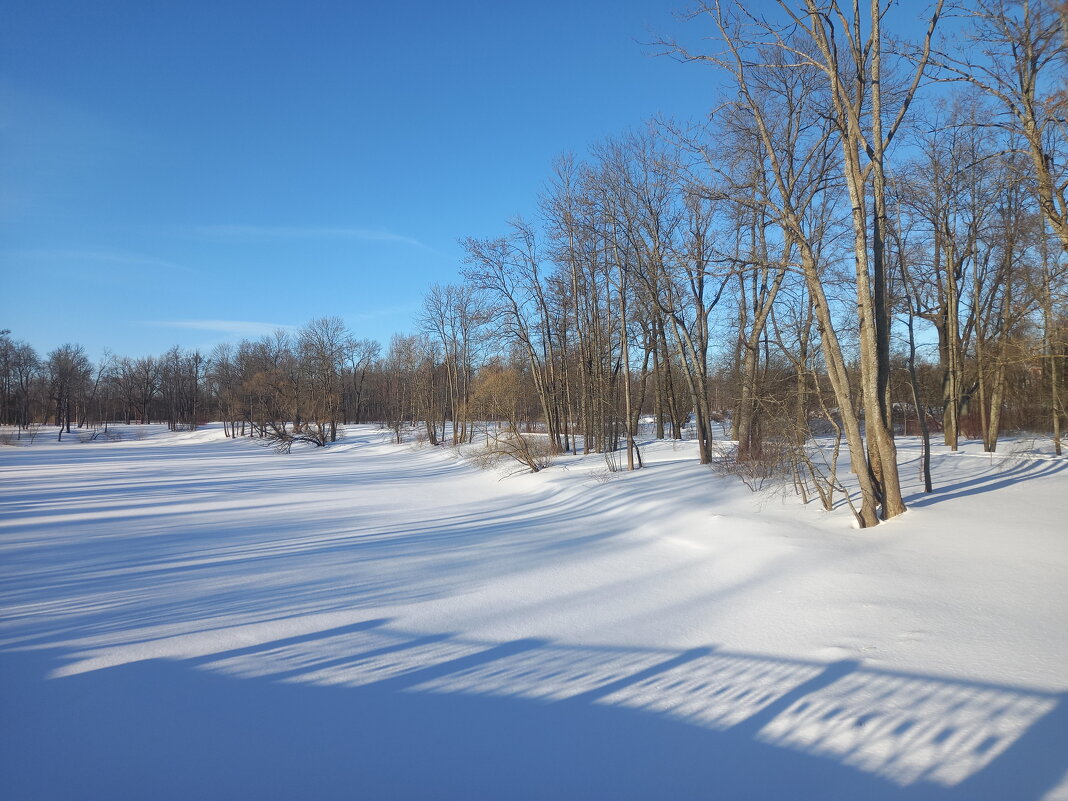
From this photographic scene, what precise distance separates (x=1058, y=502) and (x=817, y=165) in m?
9.24

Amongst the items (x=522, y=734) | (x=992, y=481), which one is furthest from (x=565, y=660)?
(x=992, y=481)

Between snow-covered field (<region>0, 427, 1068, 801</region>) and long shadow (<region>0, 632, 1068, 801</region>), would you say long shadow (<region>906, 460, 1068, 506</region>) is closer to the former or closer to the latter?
snow-covered field (<region>0, 427, 1068, 801</region>)

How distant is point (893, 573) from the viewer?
630 centimetres

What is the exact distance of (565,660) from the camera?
15.8 feet

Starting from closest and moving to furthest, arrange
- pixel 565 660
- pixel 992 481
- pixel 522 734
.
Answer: pixel 522 734, pixel 565 660, pixel 992 481

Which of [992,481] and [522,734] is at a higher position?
[992,481]

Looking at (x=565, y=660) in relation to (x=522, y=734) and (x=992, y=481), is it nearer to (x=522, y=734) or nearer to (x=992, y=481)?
(x=522, y=734)

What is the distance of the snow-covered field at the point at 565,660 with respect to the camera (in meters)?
3.34

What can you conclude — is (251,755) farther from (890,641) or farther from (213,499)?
(213,499)

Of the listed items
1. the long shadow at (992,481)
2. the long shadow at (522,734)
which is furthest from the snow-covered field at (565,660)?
the long shadow at (992,481)

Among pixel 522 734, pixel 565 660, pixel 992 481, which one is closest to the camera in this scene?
pixel 522 734

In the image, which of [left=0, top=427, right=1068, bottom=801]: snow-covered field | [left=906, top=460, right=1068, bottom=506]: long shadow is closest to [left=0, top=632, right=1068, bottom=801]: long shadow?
[left=0, top=427, right=1068, bottom=801]: snow-covered field

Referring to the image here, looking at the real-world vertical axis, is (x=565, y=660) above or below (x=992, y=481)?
below

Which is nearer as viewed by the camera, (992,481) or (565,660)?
(565,660)
